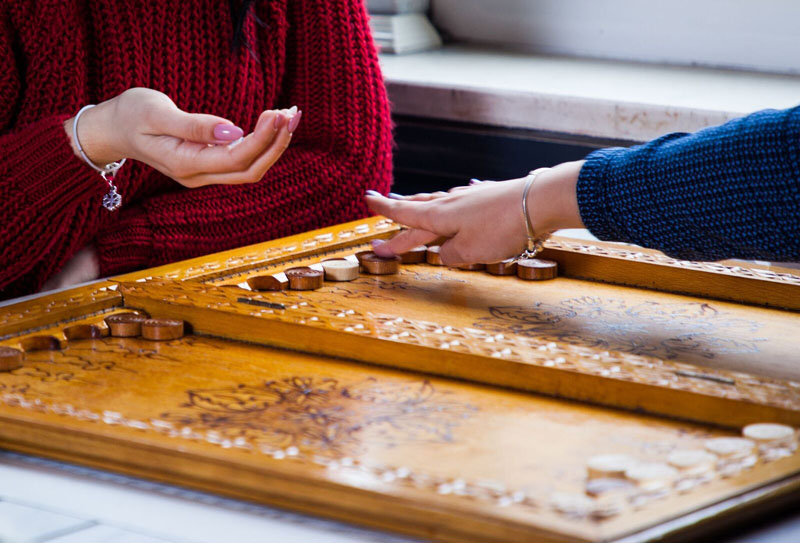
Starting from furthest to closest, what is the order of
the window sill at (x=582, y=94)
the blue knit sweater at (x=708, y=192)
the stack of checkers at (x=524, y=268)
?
1. the window sill at (x=582, y=94)
2. the stack of checkers at (x=524, y=268)
3. the blue knit sweater at (x=708, y=192)

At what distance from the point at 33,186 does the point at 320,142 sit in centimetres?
45

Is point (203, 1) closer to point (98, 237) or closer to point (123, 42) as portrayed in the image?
point (123, 42)

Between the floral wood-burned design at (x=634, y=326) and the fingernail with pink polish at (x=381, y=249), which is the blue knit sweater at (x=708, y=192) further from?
the fingernail with pink polish at (x=381, y=249)

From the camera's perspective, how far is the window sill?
66.4 inches

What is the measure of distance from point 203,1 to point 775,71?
1.19m

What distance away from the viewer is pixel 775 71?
1990 mm

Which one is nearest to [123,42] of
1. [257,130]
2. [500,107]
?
[257,130]

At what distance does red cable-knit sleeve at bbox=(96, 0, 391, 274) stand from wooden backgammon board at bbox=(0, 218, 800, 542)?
30 centimetres

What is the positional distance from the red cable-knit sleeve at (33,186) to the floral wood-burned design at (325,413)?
1.60 feet

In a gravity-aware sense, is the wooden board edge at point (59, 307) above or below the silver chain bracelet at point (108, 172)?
below

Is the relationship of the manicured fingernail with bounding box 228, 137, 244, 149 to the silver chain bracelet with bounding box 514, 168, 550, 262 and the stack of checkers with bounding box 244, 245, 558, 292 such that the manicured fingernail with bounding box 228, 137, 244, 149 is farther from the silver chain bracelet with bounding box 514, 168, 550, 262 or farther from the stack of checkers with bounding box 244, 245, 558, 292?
the silver chain bracelet with bounding box 514, 168, 550, 262

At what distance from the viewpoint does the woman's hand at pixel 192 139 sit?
986mm

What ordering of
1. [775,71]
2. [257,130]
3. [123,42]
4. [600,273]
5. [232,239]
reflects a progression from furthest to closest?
[775,71] < [232,239] < [123,42] < [600,273] < [257,130]

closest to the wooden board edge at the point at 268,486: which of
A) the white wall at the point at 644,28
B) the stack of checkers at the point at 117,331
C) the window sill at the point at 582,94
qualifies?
the stack of checkers at the point at 117,331
